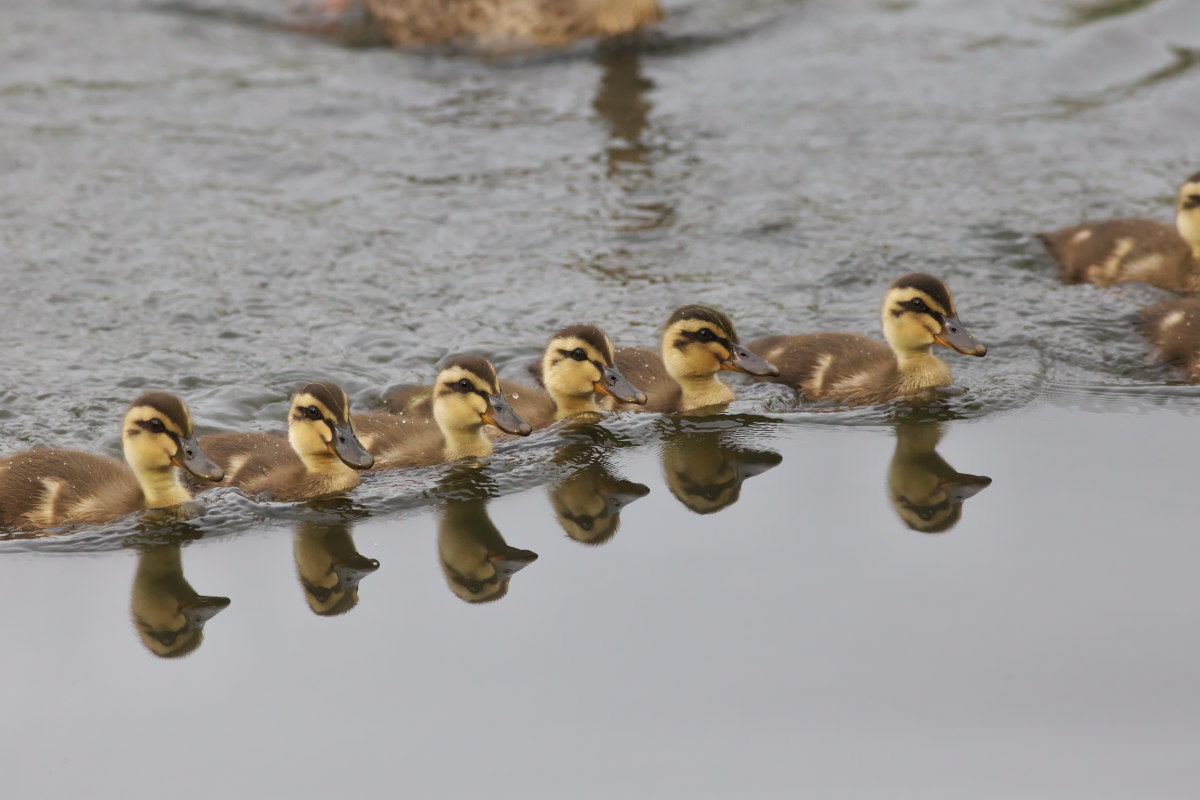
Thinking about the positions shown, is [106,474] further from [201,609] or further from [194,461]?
[201,609]

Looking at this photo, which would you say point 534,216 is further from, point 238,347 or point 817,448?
point 817,448

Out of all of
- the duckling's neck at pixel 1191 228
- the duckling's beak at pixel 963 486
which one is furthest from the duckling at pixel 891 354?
the duckling's neck at pixel 1191 228

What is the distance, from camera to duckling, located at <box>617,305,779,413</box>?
571 cm

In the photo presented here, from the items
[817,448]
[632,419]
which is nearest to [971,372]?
[817,448]

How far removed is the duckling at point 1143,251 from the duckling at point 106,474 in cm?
375

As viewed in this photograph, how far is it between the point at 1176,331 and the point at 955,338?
2.87 feet

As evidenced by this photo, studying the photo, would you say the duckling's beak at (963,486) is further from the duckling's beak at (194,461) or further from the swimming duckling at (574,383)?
the duckling's beak at (194,461)

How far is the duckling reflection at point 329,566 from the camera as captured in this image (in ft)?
15.0

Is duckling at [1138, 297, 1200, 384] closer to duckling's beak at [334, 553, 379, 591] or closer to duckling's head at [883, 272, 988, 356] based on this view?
duckling's head at [883, 272, 988, 356]

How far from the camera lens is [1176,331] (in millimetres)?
5906

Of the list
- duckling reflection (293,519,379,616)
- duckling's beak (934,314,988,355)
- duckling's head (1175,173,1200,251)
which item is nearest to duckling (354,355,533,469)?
→ duckling reflection (293,519,379,616)

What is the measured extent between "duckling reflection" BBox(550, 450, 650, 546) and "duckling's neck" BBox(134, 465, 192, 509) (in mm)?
1205

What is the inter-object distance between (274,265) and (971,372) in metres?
3.07

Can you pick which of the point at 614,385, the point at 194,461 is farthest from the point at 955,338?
the point at 194,461
